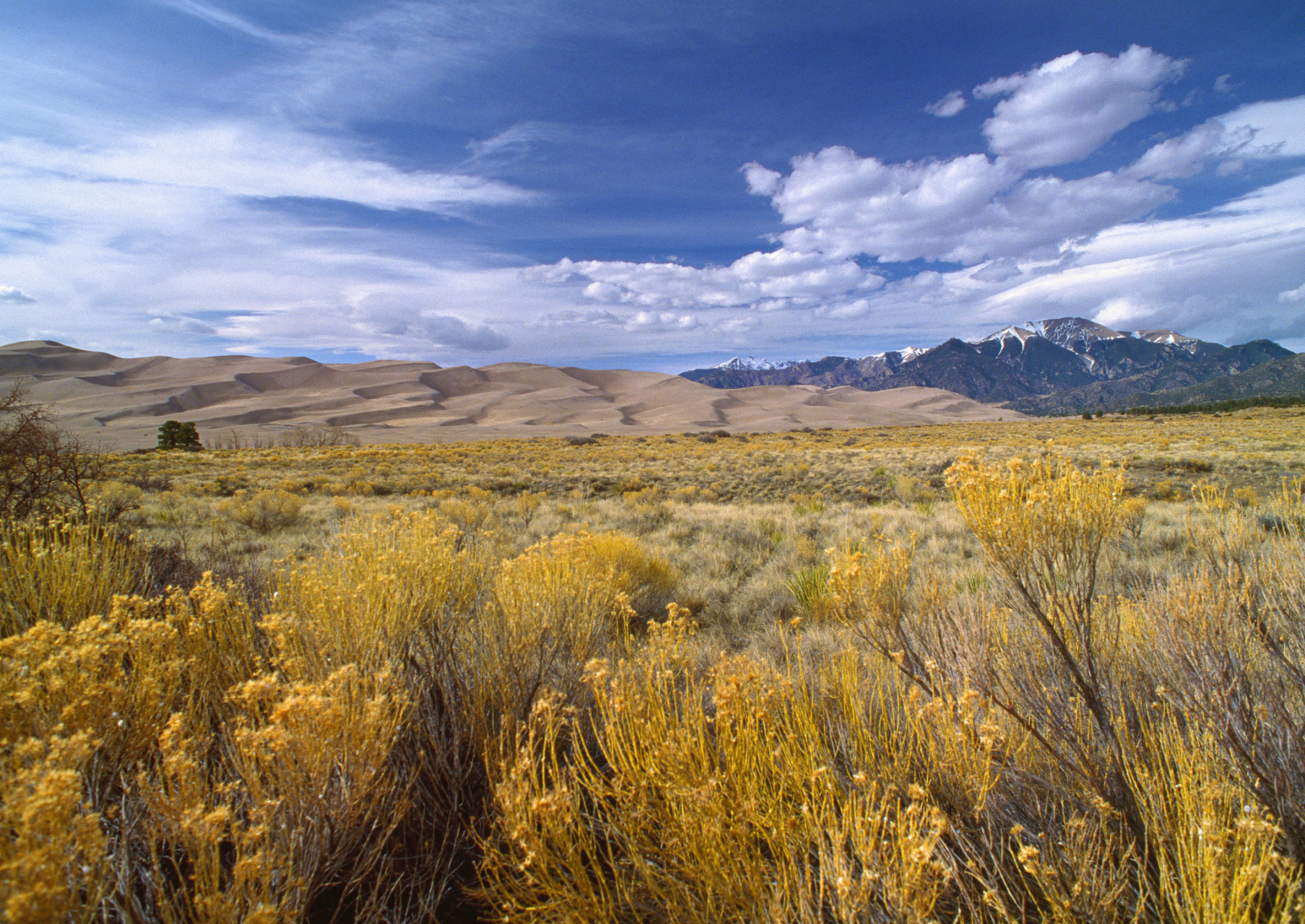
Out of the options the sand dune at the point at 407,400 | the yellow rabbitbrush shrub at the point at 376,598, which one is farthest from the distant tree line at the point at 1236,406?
the yellow rabbitbrush shrub at the point at 376,598

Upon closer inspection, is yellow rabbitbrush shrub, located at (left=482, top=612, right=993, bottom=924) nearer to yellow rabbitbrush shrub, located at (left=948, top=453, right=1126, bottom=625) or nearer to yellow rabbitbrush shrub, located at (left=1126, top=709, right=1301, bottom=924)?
yellow rabbitbrush shrub, located at (left=1126, top=709, right=1301, bottom=924)

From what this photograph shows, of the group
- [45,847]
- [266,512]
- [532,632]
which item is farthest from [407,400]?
[45,847]

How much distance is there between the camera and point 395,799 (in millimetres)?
2387

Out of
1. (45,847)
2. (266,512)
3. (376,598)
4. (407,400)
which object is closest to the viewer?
(45,847)

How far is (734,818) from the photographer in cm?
194

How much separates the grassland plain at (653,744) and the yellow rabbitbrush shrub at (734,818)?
0.8 inches

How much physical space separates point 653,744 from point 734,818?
0.40 metres

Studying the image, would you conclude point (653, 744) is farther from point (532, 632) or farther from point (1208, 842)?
point (1208, 842)

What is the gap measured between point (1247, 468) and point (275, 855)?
73.3 ft

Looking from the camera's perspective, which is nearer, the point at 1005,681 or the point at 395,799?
the point at 395,799

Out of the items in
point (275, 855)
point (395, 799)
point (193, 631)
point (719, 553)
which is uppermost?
point (193, 631)

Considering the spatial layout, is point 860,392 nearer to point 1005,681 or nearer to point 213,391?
point 213,391

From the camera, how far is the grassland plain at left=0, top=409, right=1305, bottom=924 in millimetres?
1709

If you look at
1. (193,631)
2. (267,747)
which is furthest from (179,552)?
(267,747)
